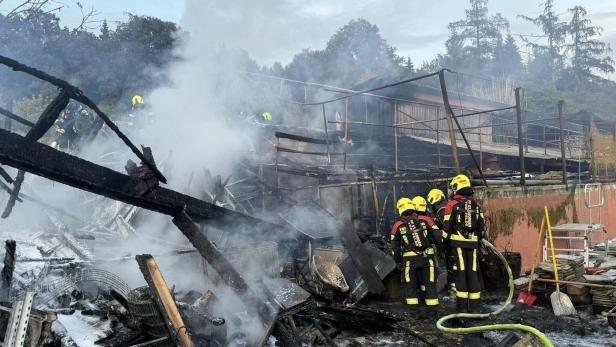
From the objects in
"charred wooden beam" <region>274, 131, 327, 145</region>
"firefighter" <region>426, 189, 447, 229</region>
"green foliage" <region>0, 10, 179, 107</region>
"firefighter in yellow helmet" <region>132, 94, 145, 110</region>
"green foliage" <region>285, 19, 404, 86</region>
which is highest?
"green foliage" <region>285, 19, 404, 86</region>

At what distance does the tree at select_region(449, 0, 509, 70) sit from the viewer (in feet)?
164

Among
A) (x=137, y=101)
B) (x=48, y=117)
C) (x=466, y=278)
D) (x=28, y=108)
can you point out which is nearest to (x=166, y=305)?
(x=48, y=117)

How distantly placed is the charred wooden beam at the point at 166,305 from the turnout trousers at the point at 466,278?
3927mm

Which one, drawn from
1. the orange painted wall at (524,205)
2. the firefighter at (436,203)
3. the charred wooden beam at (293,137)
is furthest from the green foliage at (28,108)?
the orange painted wall at (524,205)

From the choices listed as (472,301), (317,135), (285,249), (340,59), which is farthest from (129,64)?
(340,59)

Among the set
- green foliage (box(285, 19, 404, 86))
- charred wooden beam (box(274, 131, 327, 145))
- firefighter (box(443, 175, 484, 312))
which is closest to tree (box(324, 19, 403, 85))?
green foliage (box(285, 19, 404, 86))

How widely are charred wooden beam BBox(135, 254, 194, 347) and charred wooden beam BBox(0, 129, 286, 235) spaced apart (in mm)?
665

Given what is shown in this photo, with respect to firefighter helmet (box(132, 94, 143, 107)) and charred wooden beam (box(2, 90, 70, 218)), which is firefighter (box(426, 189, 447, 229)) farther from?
firefighter helmet (box(132, 94, 143, 107))

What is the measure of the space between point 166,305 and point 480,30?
5448 cm

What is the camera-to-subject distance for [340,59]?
→ 32969mm

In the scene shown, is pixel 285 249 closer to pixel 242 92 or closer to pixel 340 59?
pixel 242 92

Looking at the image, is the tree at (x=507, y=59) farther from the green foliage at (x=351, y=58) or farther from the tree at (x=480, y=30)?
the green foliage at (x=351, y=58)

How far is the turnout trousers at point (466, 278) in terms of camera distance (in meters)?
6.07

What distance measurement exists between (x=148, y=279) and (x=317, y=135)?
10.5 metres
